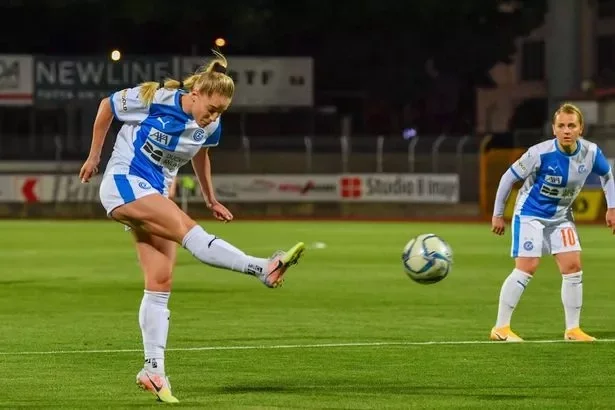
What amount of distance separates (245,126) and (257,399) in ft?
Answer: 156

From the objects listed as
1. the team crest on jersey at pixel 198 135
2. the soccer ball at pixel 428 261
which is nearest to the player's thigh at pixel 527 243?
the soccer ball at pixel 428 261

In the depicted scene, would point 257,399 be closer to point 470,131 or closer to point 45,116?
point 45,116

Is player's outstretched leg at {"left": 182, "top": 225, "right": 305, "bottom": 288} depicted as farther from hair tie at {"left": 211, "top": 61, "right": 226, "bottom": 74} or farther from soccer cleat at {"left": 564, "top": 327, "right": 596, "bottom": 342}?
soccer cleat at {"left": 564, "top": 327, "right": 596, "bottom": 342}

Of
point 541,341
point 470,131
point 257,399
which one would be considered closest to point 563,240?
point 541,341

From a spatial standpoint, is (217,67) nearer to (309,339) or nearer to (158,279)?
(158,279)

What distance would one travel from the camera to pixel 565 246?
13.0 m

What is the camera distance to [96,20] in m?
57.0

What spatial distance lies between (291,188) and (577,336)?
30.1 meters

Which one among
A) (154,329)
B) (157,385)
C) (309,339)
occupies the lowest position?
(309,339)

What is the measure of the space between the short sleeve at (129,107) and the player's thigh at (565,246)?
452 centimetres

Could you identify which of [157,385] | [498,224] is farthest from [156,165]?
[498,224]

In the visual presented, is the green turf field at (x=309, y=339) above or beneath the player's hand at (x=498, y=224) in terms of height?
beneath

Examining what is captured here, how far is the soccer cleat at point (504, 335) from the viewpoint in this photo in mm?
12969

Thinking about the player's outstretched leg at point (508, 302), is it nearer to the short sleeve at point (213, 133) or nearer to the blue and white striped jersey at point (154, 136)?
the short sleeve at point (213, 133)
